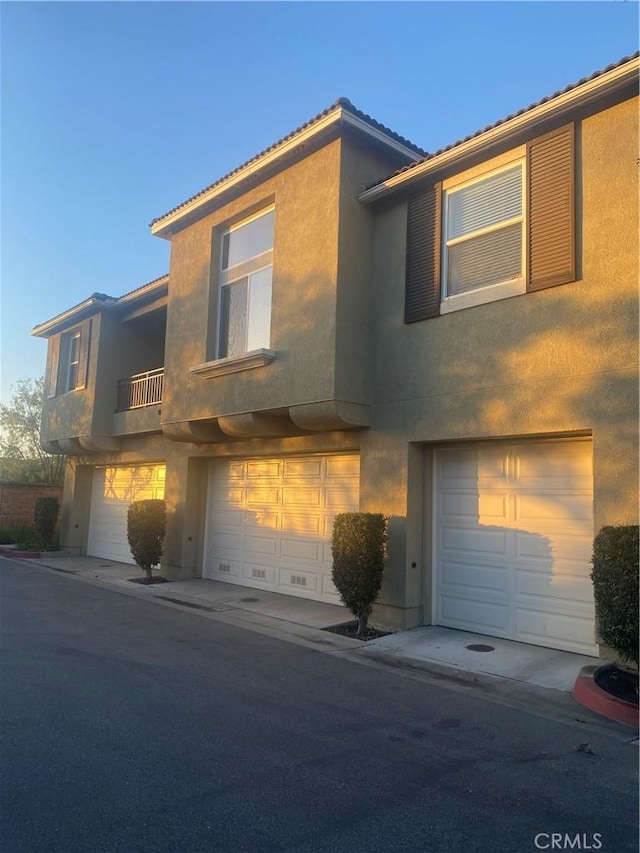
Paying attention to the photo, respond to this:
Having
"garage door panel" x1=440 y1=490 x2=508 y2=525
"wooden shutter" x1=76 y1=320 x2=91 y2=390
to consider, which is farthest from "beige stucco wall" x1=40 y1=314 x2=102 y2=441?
"garage door panel" x1=440 y1=490 x2=508 y2=525

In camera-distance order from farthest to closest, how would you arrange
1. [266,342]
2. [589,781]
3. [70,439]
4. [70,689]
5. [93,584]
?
[70,439] → [93,584] → [266,342] → [70,689] → [589,781]

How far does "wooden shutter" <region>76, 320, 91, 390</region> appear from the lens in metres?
16.8

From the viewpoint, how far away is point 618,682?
19.3 feet

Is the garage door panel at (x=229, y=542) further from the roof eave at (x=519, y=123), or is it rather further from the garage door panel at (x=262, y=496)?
the roof eave at (x=519, y=123)

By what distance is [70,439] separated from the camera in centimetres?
1698

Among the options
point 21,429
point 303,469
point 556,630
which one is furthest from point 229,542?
point 21,429

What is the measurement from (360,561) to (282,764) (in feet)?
13.4

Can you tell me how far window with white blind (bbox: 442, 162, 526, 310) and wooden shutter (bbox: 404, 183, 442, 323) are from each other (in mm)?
119

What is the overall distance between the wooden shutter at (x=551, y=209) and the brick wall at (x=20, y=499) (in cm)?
1754

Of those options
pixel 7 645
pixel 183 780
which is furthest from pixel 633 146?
pixel 7 645

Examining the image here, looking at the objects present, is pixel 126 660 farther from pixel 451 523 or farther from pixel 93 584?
pixel 93 584

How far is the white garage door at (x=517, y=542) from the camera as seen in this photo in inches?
289

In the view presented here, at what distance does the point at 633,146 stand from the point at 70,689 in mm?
7920

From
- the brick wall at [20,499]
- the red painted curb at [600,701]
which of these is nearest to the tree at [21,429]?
the brick wall at [20,499]
